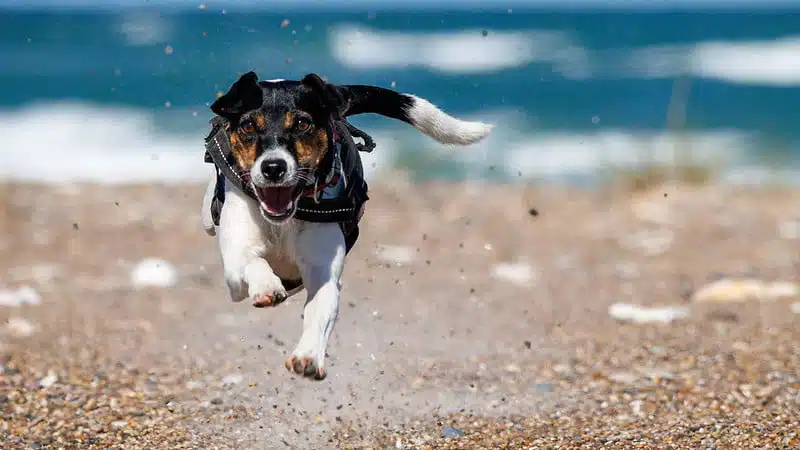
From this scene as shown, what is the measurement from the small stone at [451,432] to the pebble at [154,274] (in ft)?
12.6

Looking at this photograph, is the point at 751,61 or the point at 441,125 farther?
the point at 751,61

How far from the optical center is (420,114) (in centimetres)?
461

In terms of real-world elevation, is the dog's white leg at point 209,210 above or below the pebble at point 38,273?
above

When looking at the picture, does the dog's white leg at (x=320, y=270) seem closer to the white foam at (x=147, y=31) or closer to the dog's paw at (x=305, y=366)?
the dog's paw at (x=305, y=366)

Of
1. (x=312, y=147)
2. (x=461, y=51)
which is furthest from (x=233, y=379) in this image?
(x=461, y=51)

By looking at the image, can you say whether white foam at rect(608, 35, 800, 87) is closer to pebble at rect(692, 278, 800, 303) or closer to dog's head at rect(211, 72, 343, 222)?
pebble at rect(692, 278, 800, 303)

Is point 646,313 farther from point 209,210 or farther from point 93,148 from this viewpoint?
point 93,148

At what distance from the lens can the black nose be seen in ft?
12.4

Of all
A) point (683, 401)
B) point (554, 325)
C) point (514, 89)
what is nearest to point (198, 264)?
point (554, 325)

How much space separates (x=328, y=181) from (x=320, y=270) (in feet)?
1.11

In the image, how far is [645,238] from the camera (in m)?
10.1

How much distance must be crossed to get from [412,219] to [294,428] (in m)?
5.56

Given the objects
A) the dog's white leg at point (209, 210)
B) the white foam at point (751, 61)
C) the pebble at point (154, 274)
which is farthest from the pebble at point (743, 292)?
the white foam at point (751, 61)

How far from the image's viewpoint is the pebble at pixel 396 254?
892 cm
